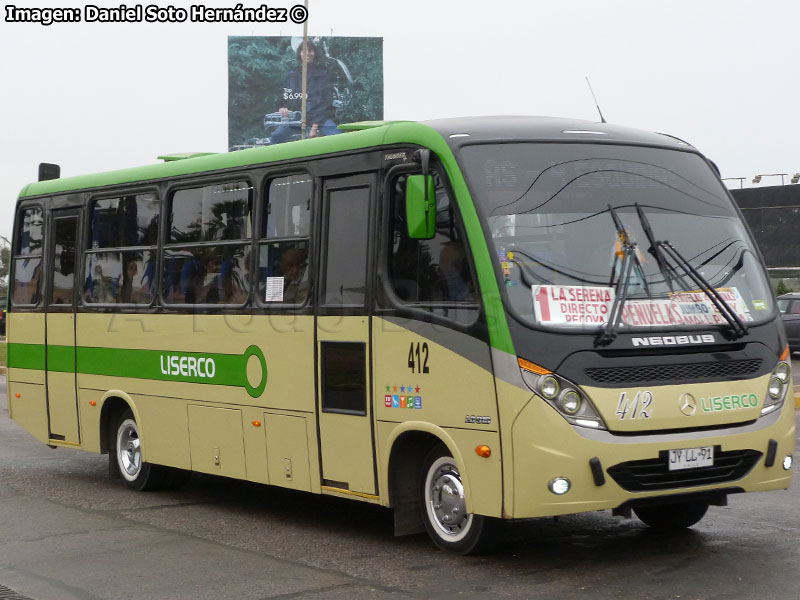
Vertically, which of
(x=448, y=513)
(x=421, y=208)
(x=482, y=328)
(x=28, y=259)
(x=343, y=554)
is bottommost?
(x=343, y=554)

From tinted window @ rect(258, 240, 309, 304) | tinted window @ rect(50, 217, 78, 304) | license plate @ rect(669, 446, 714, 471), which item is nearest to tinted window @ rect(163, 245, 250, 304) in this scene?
tinted window @ rect(258, 240, 309, 304)

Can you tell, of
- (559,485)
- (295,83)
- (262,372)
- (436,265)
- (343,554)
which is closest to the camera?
(559,485)

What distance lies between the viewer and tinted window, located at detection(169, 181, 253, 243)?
1068 centimetres

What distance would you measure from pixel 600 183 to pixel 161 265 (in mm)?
4720

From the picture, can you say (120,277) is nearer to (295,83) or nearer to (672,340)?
(672,340)

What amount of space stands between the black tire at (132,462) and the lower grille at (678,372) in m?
5.65

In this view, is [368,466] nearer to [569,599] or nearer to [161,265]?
[569,599]

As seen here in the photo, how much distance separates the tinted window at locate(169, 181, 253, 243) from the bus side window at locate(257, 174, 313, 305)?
326 mm

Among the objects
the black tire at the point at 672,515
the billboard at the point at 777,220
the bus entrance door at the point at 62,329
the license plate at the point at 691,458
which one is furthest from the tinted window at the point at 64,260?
the billboard at the point at 777,220

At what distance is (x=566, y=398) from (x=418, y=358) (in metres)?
1.25

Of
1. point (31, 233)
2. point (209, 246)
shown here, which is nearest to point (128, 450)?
point (209, 246)

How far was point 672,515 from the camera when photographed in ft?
30.5

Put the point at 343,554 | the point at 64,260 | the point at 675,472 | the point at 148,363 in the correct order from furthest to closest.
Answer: the point at 64,260 → the point at 148,363 → the point at 343,554 → the point at 675,472

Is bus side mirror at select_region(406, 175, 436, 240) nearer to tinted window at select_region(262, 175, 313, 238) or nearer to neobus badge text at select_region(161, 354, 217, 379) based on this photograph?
tinted window at select_region(262, 175, 313, 238)
